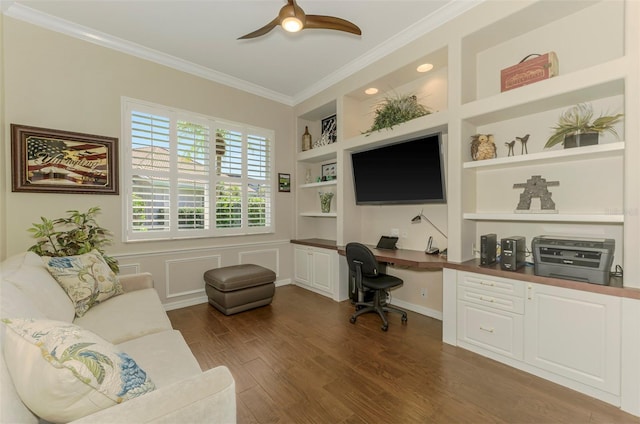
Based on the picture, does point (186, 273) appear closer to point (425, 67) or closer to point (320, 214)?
point (320, 214)

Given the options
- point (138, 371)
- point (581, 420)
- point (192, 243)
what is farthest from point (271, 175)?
point (581, 420)

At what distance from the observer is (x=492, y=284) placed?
7.84 feet

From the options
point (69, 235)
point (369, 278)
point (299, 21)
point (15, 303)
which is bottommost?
point (369, 278)

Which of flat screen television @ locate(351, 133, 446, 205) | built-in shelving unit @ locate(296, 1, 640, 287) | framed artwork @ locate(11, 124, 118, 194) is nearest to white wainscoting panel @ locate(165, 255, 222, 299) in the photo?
framed artwork @ locate(11, 124, 118, 194)

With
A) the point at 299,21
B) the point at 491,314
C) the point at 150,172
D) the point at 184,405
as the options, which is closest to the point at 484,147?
the point at 491,314

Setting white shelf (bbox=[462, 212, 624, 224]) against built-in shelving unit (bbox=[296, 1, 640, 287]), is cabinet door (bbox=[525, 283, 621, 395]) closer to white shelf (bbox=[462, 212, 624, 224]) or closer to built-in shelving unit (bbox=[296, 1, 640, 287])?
built-in shelving unit (bbox=[296, 1, 640, 287])

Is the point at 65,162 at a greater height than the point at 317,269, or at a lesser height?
greater

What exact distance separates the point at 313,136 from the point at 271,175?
114 cm

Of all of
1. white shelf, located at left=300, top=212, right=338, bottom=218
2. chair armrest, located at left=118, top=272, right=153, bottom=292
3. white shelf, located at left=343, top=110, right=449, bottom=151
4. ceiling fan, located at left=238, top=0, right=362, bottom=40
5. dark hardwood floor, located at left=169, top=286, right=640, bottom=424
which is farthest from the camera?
white shelf, located at left=300, top=212, right=338, bottom=218

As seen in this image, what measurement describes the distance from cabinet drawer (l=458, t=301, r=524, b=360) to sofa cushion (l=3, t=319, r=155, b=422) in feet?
8.40

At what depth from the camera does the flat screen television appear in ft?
9.95

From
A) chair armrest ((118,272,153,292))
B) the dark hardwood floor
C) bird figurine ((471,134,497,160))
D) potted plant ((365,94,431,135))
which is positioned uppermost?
potted plant ((365,94,431,135))

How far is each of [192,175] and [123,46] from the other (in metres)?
1.65

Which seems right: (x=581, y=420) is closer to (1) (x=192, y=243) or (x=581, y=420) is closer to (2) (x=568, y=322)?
(2) (x=568, y=322)
